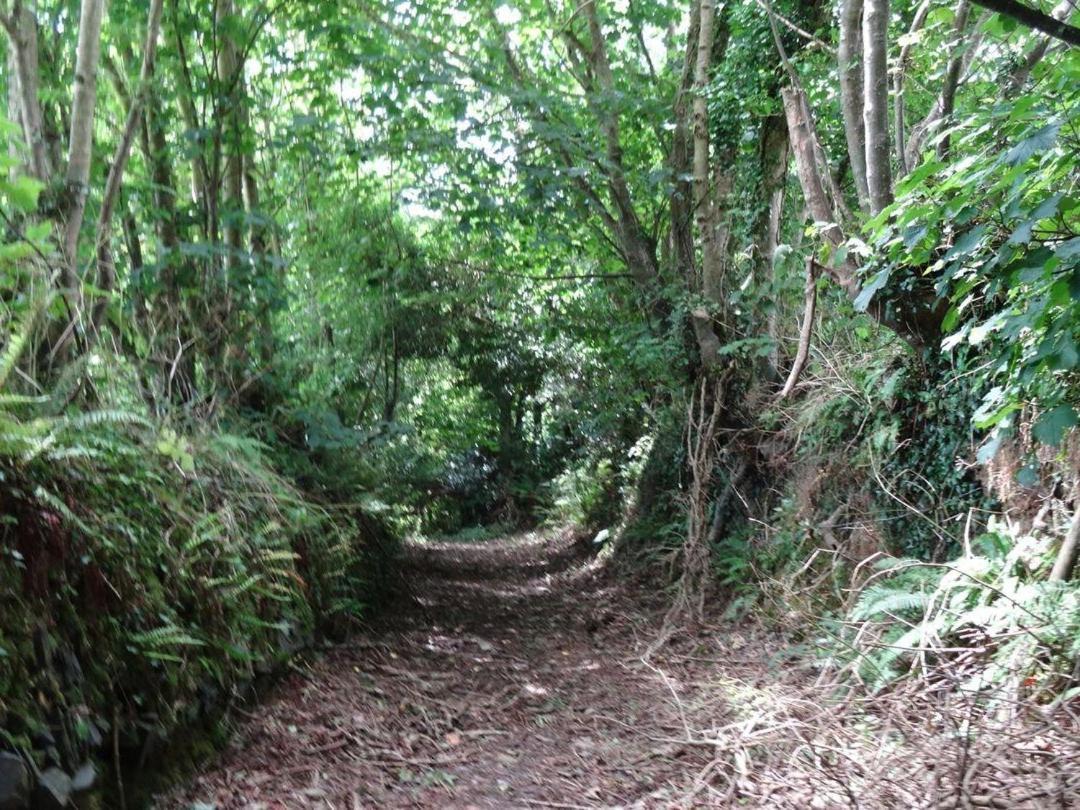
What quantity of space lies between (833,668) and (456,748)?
2.51 metres

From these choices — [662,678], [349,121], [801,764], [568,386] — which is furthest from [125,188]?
[568,386]

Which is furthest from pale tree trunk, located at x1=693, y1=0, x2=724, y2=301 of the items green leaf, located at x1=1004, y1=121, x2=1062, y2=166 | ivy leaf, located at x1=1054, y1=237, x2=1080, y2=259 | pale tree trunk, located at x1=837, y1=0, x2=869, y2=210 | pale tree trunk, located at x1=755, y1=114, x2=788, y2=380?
ivy leaf, located at x1=1054, y1=237, x2=1080, y2=259

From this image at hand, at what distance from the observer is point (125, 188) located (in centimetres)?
639

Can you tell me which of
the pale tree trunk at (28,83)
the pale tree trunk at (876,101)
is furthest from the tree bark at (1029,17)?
the pale tree trunk at (28,83)

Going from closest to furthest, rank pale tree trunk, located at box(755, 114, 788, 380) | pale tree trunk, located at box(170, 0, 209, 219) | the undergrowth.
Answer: the undergrowth, pale tree trunk, located at box(170, 0, 209, 219), pale tree trunk, located at box(755, 114, 788, 380)

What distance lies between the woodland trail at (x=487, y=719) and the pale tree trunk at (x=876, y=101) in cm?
366

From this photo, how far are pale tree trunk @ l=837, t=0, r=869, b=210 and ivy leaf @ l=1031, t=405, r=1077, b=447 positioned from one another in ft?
10.2

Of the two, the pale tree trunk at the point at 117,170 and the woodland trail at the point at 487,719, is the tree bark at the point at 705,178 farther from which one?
the pale tree trunk at the point at 117,170

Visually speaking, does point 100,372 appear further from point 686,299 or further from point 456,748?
point 686,299

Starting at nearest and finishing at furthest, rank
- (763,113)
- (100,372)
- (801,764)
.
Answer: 1. (801,764)
2. (100,372)
3. (763,113)

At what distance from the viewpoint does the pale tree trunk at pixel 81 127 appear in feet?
15.8

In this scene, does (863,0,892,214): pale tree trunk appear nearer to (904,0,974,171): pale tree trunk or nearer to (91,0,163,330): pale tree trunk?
(904,0,974,171): pale tree trunk

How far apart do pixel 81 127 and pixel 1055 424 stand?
5.60 meters

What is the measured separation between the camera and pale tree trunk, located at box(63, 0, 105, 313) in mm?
4828
